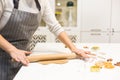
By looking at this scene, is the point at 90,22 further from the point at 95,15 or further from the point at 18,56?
the point at 18,56

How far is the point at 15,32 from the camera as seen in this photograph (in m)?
1.31

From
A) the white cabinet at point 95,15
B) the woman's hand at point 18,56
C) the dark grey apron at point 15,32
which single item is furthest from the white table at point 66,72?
the white cabinet at point 95,15

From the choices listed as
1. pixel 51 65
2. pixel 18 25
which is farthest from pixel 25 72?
pixel 18 25

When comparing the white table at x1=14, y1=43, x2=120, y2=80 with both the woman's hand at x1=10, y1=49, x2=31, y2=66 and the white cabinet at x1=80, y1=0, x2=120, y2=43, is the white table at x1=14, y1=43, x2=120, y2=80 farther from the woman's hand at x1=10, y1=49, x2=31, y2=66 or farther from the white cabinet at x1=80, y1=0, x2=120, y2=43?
the white cabinet at x1=80, y1=0, x2=120, y2=43

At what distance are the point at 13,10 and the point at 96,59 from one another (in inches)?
21.1

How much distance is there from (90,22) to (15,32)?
53.2 inches

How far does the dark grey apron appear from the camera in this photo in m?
1.28

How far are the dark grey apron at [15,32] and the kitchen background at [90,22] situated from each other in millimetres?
1145

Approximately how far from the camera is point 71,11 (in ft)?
8.57

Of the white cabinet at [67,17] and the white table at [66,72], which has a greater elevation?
the white cabinet at [67,17]

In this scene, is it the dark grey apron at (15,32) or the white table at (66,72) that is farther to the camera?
the dark grey apron at (15,32)

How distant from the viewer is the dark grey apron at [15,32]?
1.28m

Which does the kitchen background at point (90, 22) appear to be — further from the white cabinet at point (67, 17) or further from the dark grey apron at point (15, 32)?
the dark grey apron at point (15, 32)

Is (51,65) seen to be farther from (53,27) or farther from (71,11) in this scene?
(71,11)
